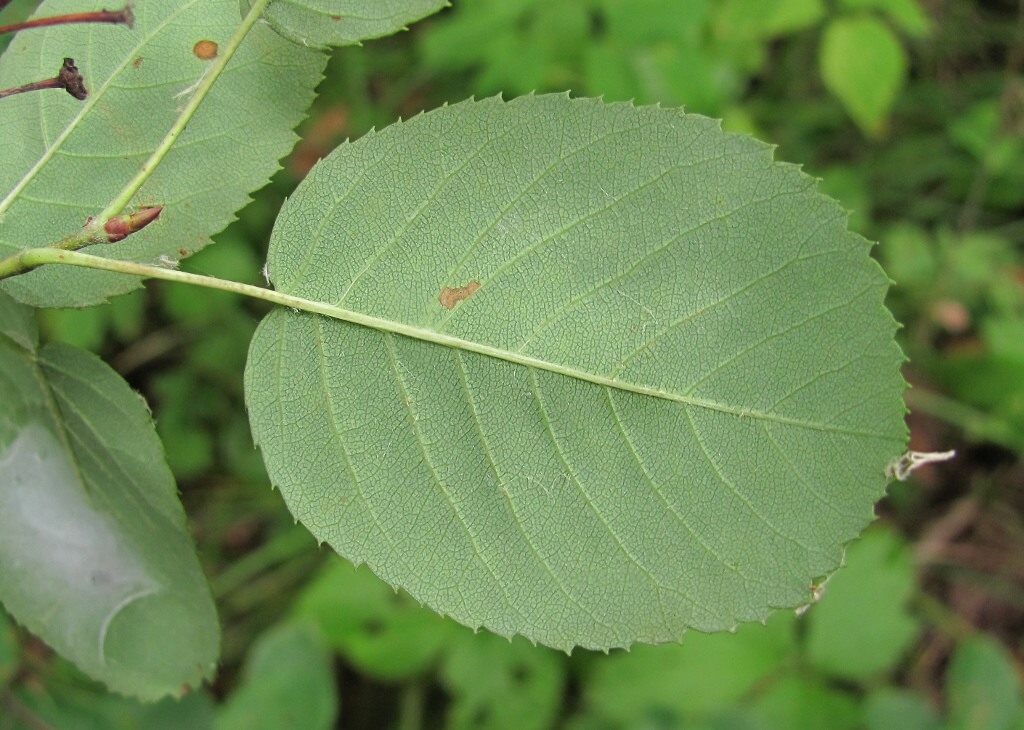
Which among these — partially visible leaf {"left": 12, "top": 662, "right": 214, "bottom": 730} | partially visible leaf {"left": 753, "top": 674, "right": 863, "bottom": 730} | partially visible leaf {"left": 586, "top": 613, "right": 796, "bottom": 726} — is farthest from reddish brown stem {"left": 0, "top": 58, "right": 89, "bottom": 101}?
partially visible leaf {"left": 753, "top": 674, "right": 863, "bottom": 730}

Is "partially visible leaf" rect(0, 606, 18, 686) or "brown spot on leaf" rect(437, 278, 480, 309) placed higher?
"brown spot on leaf" rect(437, 278, 480, 309)

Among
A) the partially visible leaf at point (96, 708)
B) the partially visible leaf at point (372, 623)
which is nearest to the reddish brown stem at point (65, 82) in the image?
the partially visible leaf at point (96, 708)

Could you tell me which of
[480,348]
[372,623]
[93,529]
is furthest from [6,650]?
[480,348]

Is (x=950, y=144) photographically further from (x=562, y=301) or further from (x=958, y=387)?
(x=562, y=301)

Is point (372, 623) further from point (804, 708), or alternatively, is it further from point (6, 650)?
point (804, 708)

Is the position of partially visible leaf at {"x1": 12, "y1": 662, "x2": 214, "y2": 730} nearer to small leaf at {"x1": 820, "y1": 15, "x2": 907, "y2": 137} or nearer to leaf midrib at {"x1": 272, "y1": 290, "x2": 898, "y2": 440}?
leaf midrib at {"x1": 272, "y1": 290, "x2": 898, "y2": 440}
